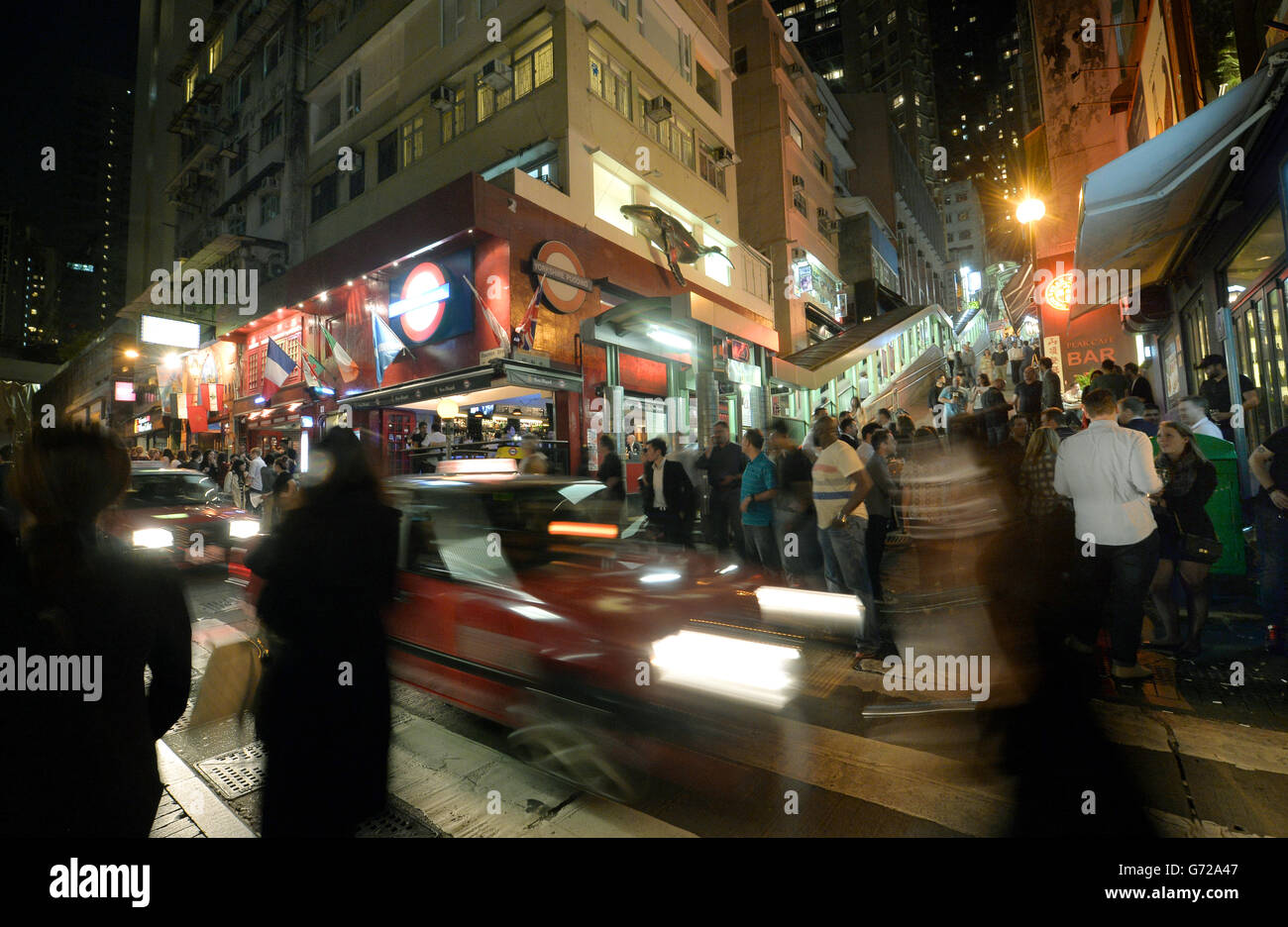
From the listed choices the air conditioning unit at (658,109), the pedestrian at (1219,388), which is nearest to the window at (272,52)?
the air conditioning unit at (658,109)

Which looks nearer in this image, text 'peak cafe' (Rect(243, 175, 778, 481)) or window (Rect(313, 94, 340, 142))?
text 'peak cafe' (Rect(243, 175, 778, 481))

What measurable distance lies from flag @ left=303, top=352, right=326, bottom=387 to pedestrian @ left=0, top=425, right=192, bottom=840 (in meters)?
18.9

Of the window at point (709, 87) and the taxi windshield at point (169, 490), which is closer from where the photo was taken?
the taxi windshield at point (169, 490)

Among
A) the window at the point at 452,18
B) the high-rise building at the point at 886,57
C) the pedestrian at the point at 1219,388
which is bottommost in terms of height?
the pedestrian at the point at 1219,388

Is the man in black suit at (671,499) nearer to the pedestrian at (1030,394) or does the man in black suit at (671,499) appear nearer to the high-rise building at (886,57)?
the pedestrian at (1030,394)

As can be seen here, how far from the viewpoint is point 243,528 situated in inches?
330

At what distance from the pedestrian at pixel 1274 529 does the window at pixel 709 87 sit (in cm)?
2362

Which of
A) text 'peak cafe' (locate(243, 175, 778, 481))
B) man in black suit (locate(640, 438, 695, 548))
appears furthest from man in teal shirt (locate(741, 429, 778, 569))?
text 'peak cafe' (locate(243, 175, 778, 481))

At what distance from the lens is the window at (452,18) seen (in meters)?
17.8

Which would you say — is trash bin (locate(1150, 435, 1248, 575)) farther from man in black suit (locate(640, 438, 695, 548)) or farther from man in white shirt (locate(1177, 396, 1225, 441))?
man in black suit (locate(640, 438, 695, 548))

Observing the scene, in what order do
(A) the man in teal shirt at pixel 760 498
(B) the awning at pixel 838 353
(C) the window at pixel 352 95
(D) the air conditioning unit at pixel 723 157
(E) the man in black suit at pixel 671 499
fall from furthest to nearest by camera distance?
(D) the air conditioning unit at pixel 723 157 < (B) the awning at pixel 838 353 < (C) the window at pixel 352 95 < (E) the man in black suit at pixel 671 499 < (A) the man in teal shirt at pixel 760 498

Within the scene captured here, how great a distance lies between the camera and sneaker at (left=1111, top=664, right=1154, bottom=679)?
4.24 meters

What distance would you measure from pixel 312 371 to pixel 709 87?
18849 mm

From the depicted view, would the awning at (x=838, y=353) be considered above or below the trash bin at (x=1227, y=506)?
above
